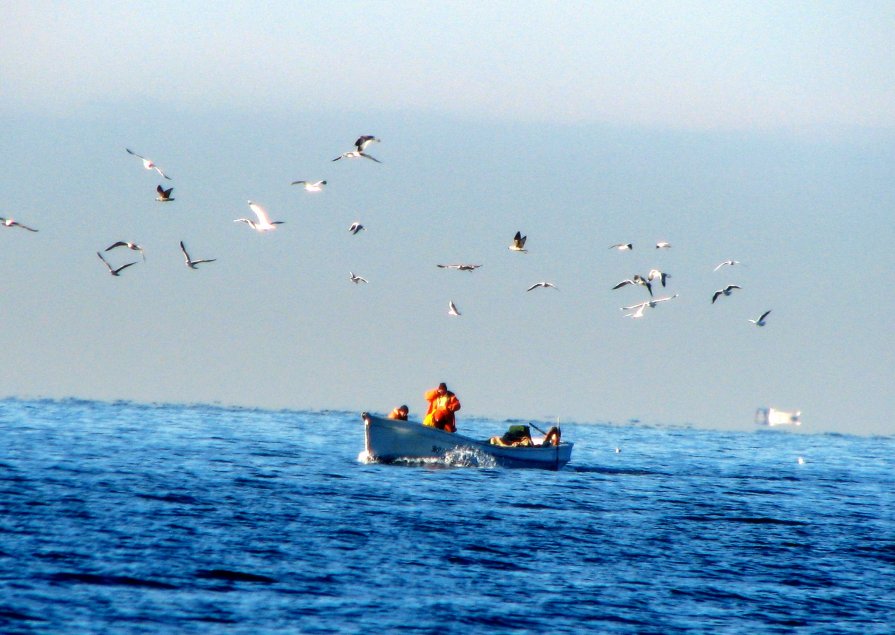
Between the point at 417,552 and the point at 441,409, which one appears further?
the point at 441,409

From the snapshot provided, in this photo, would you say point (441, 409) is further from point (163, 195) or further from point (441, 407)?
point (163, 195)

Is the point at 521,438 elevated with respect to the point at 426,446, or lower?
elevated

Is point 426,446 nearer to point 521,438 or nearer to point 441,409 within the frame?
point 441,409

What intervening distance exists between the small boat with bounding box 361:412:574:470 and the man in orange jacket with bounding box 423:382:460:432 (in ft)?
1.41

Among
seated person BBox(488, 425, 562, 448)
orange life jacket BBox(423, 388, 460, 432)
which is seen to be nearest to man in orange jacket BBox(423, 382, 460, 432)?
orange life jacket BBox(423, 388, 460, 432)

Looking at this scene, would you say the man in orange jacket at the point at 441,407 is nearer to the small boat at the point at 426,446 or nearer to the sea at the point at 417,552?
the small boat at the point at 426,446

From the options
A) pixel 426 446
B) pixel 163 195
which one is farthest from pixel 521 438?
pixel 163 195

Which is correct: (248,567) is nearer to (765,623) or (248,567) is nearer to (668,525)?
(765,623)

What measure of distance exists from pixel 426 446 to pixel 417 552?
50.2ft

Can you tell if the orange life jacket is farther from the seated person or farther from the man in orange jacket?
the seated person

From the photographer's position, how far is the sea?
20859 mm

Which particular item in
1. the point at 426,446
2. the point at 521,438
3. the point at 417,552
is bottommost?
the point at 417,552

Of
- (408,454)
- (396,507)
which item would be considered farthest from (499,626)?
(408,454)

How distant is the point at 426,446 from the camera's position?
140 feet
